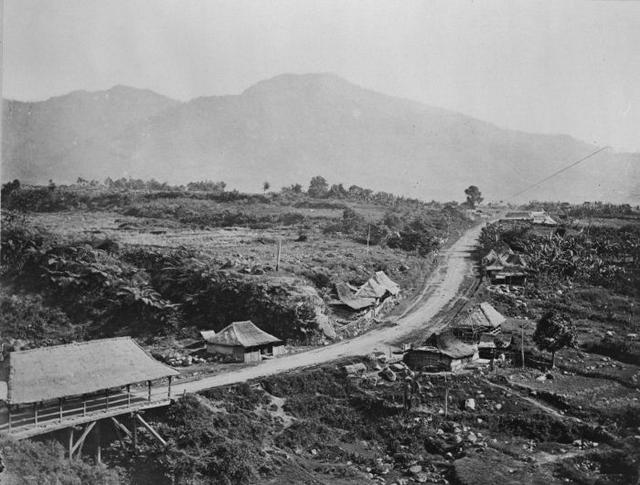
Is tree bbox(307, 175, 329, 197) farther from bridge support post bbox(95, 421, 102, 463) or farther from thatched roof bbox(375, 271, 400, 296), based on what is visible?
bridge support post bbox(95, 421, 102, 463)

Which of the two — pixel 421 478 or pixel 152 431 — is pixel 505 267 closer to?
pixel 421 478

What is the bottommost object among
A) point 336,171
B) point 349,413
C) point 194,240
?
point 349,413

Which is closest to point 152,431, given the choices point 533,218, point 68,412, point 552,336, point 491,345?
point 68,412

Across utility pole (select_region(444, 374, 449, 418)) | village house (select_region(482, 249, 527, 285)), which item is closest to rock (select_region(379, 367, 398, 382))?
utility pole (select_region(444, 374, 449, 418))

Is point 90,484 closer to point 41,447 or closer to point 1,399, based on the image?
point 41,447

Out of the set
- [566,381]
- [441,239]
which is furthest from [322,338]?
[441,239]
